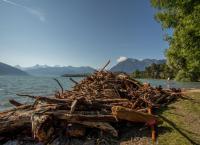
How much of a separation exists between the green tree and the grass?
547 cm

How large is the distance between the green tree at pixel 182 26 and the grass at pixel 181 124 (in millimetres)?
5468

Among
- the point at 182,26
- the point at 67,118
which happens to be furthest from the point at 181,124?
the point at 182,26

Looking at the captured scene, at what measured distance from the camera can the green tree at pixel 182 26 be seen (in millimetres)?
17984

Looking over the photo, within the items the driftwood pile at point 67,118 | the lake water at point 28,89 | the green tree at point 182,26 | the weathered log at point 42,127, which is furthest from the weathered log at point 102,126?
the lake water at point 28,89

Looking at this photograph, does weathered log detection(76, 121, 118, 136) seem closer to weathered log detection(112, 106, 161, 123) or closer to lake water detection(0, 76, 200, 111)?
weathered log detection(112, 106, 161, 123)

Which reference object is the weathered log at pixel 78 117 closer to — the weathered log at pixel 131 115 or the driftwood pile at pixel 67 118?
the driftwood pile at pixel 67 118

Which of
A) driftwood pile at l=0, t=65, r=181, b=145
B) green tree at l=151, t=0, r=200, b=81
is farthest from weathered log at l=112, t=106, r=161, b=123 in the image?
green tree at l=151, t=0, r=200, b=81

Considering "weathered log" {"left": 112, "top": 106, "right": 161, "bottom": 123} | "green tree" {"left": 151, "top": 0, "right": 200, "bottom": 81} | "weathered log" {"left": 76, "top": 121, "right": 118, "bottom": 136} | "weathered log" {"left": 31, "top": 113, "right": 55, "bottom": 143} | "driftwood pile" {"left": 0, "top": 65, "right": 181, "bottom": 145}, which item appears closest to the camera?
"weathered log" {"left": 31, "top": 113, "right": 55, "bottom": 143}

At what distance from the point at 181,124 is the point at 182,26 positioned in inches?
439

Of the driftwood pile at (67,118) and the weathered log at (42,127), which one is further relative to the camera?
the driftwood pile at (67,118)

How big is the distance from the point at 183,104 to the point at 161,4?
1132 cm

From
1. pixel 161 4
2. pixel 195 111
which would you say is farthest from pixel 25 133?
pixel 161 4

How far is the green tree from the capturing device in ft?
59.0

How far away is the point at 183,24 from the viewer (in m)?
19.2
